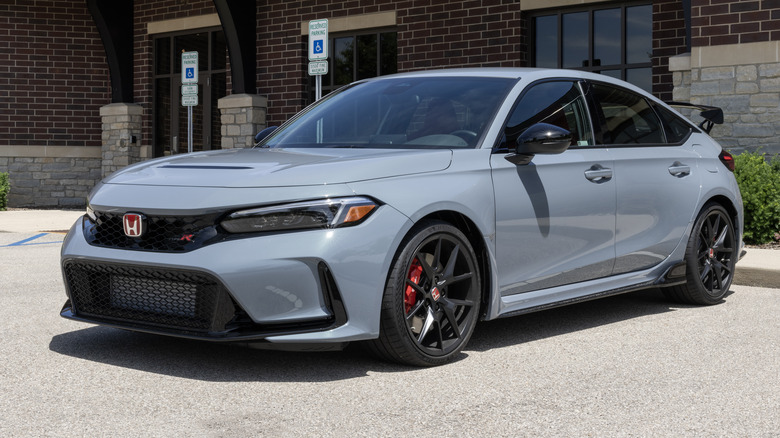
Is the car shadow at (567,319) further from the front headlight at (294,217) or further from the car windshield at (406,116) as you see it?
the front headlight at (294,217)

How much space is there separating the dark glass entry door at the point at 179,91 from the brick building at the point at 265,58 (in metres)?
→ 0.03

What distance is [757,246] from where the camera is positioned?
10867 millimetres

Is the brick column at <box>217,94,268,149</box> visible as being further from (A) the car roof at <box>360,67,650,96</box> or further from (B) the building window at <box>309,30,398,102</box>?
(A) the car roof at <box>360,67,650,96</box>

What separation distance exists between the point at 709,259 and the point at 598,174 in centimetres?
163

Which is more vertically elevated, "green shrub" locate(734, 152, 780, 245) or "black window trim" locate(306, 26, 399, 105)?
"black window trim" locate(306, 26, 399, 105)

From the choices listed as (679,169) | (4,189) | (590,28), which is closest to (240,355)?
(679,169)

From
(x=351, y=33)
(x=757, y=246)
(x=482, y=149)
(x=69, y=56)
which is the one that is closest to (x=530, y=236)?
(x=482, y=149)

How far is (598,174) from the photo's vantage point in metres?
6.07

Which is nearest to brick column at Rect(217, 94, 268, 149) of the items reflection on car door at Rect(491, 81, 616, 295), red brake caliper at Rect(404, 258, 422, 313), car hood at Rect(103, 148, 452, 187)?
reflection on car door at Rect(491, 81, 616, 295)

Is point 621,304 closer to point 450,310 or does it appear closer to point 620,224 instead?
point 620,224

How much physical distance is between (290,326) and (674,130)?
3.70 metres

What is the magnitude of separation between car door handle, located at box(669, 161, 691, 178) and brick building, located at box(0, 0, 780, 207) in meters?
6.05

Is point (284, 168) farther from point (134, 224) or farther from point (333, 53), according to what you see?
point (333, 53)

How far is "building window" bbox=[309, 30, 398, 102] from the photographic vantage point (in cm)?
1791
